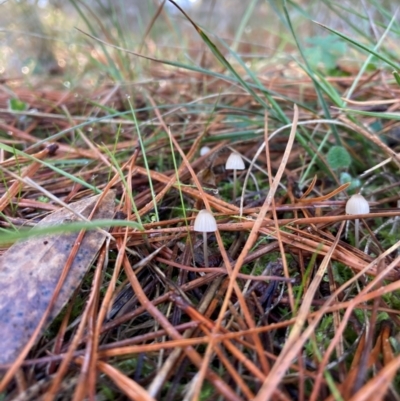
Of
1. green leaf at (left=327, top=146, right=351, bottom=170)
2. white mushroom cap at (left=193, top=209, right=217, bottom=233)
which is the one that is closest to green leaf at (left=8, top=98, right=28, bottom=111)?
white mushroom cap at (left=193, top=209, right=217, bottom=233)

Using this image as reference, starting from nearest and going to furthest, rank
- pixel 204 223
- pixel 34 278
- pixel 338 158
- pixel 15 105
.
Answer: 1. pixel 34 278
2. pixel 204 223
3. pixel 338 158
4. pixel 15 105

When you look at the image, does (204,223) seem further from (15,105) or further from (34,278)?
(15,105)

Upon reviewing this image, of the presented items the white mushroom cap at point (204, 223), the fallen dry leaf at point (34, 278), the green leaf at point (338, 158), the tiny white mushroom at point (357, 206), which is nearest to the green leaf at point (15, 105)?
the fallen dry leaf at point (34, 278)

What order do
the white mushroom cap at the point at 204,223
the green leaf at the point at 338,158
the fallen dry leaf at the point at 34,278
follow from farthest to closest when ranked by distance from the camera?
the green leaf at the point at 338,158 < the white mushroom cap at the point at 204,223 < the fallen dry leaf at the point at 34,278

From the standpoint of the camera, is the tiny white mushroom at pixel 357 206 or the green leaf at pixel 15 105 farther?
the green leaf at pixel 15 105

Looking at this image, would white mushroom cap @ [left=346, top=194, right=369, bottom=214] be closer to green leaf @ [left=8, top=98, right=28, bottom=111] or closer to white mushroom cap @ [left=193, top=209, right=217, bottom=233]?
white mushroom cap @ [left=193, top=209, right=217, bottom=233]

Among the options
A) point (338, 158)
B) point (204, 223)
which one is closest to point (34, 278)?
point (204, 223)

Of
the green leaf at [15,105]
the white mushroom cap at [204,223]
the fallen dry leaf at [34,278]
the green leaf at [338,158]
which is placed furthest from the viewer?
the green leaf at [15,105]

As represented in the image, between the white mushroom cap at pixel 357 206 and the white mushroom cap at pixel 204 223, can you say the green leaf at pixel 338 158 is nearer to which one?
the white mushroom cap at pixel 357 206

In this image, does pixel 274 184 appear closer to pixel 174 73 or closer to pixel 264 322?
pixel 264 322
